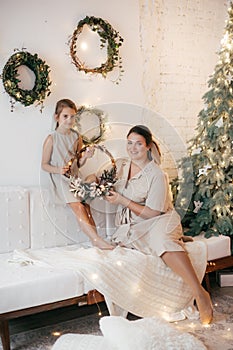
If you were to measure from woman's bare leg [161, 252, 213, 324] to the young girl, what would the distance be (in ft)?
2.15

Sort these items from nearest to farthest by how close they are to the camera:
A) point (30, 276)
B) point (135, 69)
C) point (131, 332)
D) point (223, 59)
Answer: point (131, 332) → point (30, 276) → point (223, 59) → point (135, 69)

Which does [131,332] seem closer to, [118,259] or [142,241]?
[118,259]

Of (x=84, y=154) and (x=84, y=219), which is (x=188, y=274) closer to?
(x=84, y=219)

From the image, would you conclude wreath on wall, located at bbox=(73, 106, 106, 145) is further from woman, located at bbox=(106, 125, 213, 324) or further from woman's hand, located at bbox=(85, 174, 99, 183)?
woman, located at bbox=(106, 125, 213, 324)

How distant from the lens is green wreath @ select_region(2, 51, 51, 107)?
3.60 meters

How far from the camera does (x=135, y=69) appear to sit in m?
4.35

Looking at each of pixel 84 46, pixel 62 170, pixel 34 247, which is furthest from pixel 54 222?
pixel 84 46

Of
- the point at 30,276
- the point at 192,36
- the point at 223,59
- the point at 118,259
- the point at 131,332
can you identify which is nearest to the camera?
the point at 131,332

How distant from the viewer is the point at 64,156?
3689 mm

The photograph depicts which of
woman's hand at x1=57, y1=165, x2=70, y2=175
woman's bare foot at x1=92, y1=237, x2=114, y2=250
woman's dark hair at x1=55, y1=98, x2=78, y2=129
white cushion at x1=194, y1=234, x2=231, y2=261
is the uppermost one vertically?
woman's dark hair at x1=55, y1=98, x2=78, y2=129

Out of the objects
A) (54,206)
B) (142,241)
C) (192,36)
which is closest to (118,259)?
(142,241)

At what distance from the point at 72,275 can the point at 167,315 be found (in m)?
0.72

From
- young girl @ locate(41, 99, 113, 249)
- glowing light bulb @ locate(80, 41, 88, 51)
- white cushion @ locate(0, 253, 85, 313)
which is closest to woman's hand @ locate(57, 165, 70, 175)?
young girl @ locate(41, 99, 113, 249)

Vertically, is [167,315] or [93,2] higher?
[93,2]
